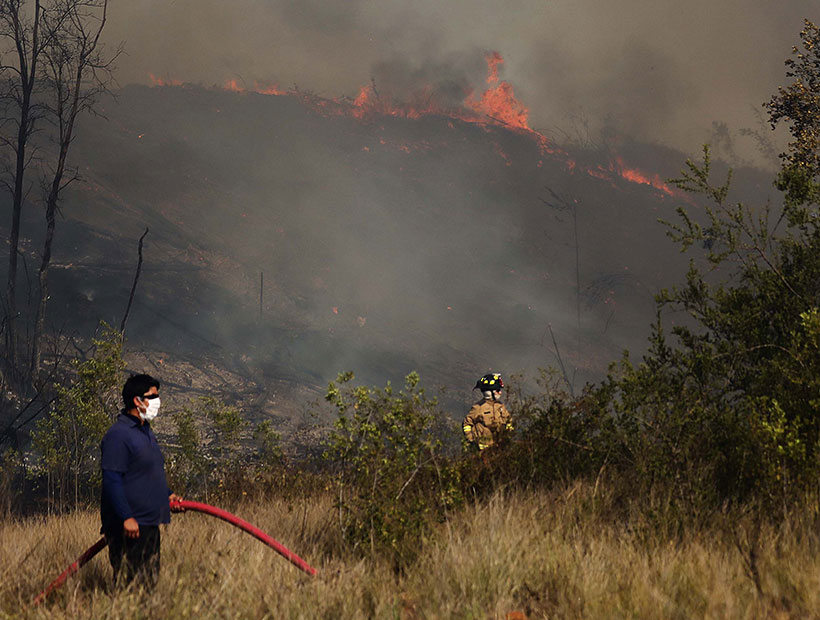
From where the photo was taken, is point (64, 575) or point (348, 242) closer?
point (64, 575)

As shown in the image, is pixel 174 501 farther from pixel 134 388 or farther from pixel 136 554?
pixel 134 388

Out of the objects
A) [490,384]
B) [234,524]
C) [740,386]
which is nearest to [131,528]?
[234,524]

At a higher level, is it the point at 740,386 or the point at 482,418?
the point at 740,386

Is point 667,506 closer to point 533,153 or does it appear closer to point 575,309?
point 575,309

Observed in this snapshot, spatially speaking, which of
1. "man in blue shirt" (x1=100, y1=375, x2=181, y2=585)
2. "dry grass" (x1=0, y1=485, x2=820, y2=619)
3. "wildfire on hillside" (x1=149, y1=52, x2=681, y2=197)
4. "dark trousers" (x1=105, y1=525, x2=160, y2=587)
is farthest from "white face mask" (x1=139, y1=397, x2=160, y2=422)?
"wildfire on hillside" (x1=149, y1=52, x2=681, y2=197)

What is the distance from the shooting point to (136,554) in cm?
481

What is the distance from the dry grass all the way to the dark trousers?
5.2 inches

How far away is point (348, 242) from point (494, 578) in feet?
281

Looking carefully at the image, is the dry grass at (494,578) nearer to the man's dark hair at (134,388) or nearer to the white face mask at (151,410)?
the white face mask at (151,410)

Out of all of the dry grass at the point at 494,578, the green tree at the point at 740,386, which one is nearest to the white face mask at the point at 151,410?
the dry grass at the point at 494,578

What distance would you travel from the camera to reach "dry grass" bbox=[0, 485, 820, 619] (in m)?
3.97

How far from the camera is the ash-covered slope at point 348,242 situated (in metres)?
52.0

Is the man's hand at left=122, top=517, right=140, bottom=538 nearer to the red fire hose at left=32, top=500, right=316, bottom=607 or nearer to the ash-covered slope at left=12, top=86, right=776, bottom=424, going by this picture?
the red fire hose at left=32, top=500, right=316, bottom=607

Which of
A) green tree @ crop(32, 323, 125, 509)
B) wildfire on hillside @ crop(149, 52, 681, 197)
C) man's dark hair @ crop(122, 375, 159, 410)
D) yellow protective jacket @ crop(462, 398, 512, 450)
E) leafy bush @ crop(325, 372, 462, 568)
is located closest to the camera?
man's dark hair @ crop(122, 375, 159, 410)
